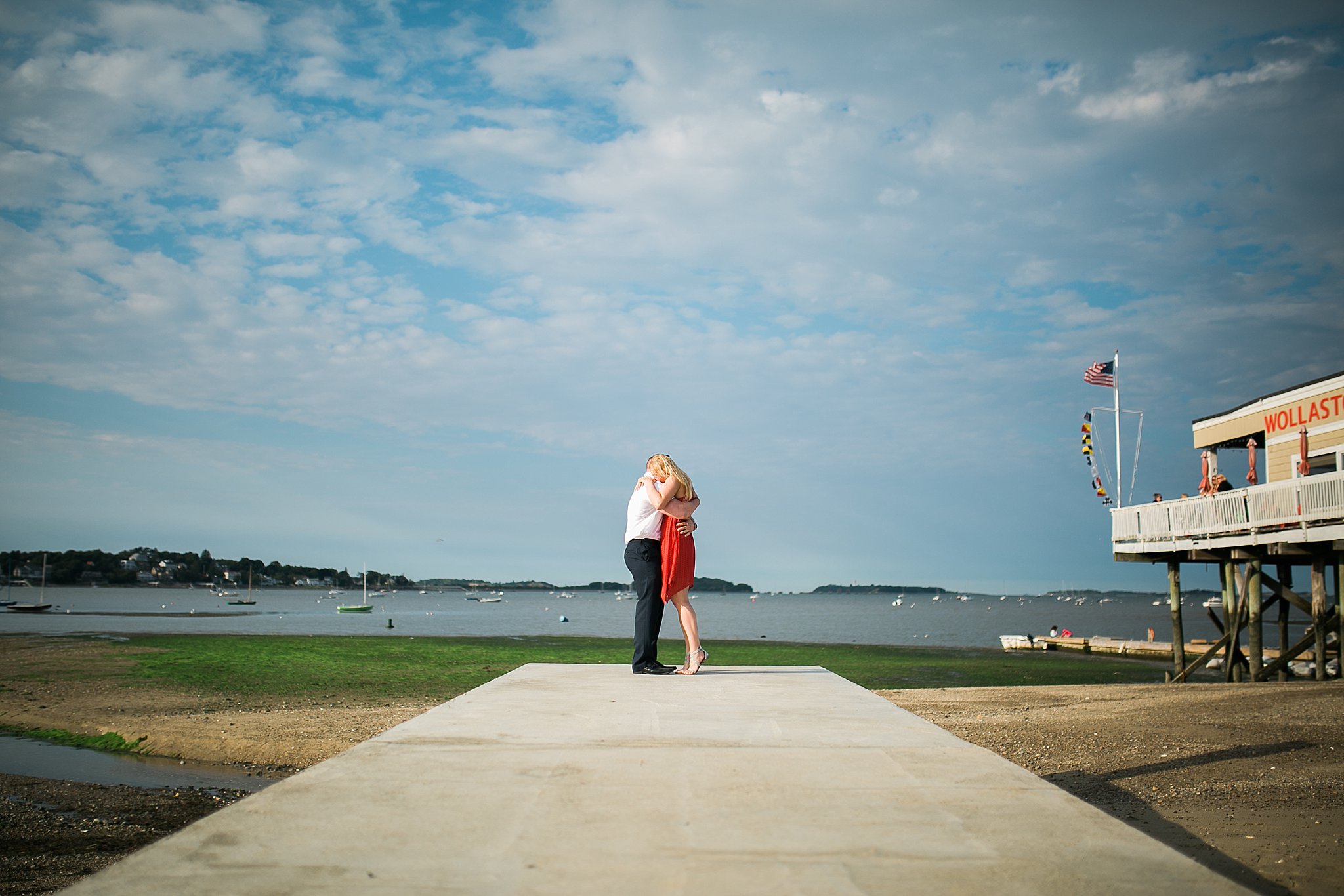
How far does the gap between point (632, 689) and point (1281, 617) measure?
26.3 metres

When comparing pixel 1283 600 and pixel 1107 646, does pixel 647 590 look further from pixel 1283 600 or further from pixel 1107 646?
pixel 1107 646

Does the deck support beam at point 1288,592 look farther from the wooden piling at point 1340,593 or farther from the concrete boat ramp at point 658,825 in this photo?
the concrete boat ramp at point 658,825

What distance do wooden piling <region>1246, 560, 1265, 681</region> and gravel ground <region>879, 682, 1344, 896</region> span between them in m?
4.13

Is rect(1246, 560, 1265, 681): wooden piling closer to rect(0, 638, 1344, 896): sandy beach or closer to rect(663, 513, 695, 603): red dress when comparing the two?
rect(0, 638, 1344, 896): sandy beach

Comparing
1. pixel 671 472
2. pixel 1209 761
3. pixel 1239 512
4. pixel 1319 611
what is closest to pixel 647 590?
pixel 671 472

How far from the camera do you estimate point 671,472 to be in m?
8.03

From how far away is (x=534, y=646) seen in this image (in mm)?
39156

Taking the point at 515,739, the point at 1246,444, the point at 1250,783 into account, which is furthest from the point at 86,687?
the point at 1246,444

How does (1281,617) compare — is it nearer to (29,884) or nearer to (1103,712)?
(1103,712)

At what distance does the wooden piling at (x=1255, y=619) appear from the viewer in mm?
20922

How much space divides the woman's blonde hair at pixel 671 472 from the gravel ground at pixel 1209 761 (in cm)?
445

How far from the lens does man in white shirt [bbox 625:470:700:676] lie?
8.09m

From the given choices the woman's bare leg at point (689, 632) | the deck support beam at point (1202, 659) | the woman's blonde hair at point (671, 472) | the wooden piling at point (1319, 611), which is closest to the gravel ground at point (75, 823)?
the woman's bare leg at point (689, 632)

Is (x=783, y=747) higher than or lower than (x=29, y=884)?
higher
